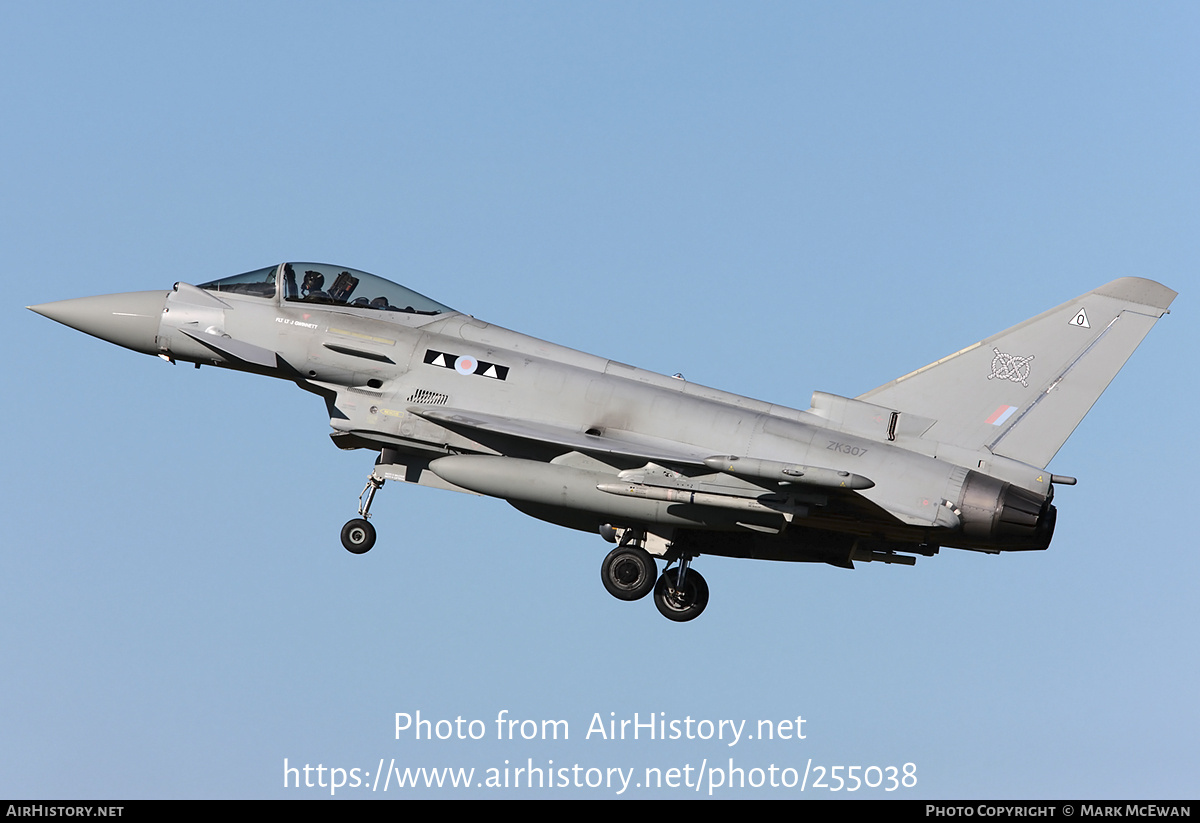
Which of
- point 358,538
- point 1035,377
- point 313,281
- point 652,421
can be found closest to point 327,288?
point 313,281

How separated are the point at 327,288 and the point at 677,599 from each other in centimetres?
562

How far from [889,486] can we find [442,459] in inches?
192

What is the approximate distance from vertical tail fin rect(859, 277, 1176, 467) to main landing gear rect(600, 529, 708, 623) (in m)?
3.06

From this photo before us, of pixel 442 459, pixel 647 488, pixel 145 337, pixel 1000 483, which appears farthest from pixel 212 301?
pixel 1000 483

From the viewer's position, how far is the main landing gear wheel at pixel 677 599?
17.4m

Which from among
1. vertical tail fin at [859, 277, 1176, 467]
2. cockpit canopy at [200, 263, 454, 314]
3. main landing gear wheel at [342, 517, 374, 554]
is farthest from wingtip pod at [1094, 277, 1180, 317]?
main landing gear wheel at [342, 517, 374, 554]

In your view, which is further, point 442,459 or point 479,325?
point 479,325

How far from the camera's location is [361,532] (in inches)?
669

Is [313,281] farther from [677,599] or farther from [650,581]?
[677,599]

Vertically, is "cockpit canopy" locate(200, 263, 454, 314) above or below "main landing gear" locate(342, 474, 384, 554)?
above

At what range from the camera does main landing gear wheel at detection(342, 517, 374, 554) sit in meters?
17.0

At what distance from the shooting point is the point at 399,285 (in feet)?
58.4

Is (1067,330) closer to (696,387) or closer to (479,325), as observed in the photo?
(696,387)

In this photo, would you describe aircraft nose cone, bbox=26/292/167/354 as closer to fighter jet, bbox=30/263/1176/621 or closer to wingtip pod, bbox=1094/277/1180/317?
fighter jet, bbox=30/263/1176/621
